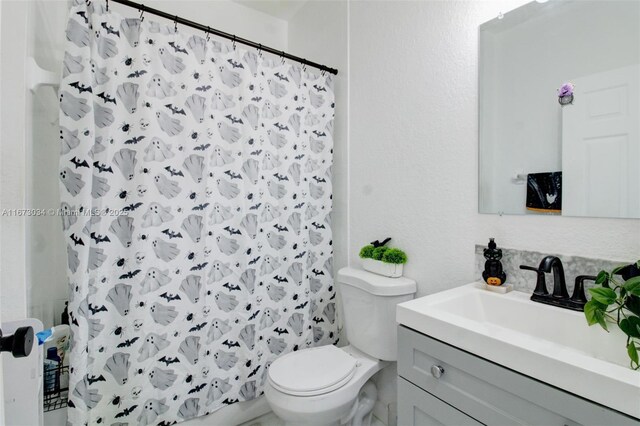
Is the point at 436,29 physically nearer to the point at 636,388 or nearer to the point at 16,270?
the point at 636,388

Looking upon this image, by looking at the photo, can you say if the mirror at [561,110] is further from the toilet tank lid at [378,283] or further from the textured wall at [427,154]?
the toilet tank lid at [378,283]

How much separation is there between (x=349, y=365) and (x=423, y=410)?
564 mm

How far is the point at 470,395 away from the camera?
792mm

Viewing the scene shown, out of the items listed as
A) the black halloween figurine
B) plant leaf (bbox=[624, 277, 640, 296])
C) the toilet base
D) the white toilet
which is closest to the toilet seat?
the white toilet

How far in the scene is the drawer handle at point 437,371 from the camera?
0.85 meters

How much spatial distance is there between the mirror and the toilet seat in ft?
3.14

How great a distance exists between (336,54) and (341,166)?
76 cm

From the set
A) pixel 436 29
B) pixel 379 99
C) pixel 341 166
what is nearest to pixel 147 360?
pixel 341 166

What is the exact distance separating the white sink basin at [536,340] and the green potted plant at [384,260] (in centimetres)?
38

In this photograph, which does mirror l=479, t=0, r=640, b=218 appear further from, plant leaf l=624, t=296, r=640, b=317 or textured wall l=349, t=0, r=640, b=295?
plant leaf l=624, t=296, r=640, b=317

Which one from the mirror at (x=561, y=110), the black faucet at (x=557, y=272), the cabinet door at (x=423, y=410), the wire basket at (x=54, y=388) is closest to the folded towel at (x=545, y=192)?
the mirror at (x=561, y=110)

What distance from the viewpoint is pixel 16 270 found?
2.76 ft

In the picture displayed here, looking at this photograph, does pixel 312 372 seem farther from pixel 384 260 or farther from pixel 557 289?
pixel 557 289

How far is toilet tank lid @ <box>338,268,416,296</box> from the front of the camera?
1.41m
